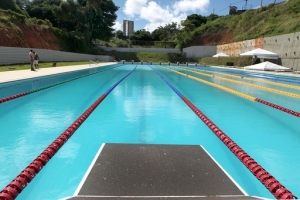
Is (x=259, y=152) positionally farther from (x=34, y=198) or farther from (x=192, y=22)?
(x=192, y=22)

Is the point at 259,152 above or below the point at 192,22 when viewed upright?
below

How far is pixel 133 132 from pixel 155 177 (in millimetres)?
1734

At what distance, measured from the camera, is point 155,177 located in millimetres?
2018

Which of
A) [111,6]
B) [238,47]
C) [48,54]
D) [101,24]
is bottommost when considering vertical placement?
[48,54]

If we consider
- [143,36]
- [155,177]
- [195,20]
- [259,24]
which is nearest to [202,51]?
[259,24]

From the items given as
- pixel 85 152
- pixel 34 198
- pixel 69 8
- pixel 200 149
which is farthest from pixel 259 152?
pixel 69 8

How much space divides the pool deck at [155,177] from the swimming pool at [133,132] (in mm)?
361

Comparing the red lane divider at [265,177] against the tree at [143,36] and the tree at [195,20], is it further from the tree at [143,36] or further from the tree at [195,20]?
the tree at [143,36]

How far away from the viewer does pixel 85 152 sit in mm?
2949

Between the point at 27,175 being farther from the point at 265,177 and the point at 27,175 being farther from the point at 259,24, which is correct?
the point at 259,24

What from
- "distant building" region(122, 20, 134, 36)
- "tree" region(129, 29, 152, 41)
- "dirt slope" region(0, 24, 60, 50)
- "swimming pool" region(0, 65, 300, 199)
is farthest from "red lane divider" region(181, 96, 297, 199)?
"distant building" region(122, 20, 134, 36)

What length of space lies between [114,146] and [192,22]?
49.2m

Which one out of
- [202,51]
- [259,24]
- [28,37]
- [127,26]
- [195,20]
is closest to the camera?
[28,37]

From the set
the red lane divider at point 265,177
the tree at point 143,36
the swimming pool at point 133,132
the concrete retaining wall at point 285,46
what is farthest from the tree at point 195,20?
the red lane divider at point 265,177
